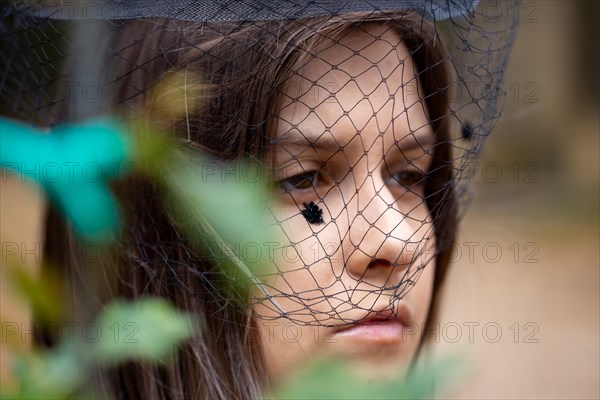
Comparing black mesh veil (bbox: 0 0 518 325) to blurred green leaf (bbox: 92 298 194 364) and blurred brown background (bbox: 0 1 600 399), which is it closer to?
blurred green leaf (bbox: 92 298 194 364)

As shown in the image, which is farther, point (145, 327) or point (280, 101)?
point (280, 101)

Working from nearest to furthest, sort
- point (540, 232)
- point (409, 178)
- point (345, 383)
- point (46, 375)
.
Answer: point (345, 383), point (46, 375), point (409, 178), point (540, 232)

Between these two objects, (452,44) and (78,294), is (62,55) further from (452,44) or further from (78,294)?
(452,44)

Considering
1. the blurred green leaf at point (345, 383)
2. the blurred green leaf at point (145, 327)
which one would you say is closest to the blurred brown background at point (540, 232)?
the blurred green leaf at point (145, 327)

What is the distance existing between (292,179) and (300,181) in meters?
0.01

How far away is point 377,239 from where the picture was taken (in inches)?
40.9

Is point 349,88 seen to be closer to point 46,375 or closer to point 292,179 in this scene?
point 292,179

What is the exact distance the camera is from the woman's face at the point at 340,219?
40.9 inches

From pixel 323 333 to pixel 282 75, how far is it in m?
0.37

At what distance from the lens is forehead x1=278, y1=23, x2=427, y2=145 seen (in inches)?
40.8

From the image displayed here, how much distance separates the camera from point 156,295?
1148mm

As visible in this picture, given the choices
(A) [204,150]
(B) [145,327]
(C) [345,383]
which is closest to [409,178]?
(A) [204,150]

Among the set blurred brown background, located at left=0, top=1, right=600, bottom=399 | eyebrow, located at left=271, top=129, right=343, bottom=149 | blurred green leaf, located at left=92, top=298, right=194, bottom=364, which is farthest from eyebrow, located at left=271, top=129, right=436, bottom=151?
blurred brown background, located at left=0, top=1, right=600, bottom=399

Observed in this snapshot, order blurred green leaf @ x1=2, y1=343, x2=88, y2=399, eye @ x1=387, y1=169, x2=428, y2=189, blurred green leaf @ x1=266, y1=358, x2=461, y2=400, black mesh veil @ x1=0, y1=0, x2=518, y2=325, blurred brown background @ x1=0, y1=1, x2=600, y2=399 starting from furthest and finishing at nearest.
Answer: blurred brown background @ x1=0, y1=1, x2=600, y2=399, eye @ x1=387, y1=169, x2=428, y2=189, black mesh veil @ x1=0, y1=0, x2=518, y2=325, blurred green leaf @ x1=2, y1=343, x2=88, y2=399, blurred green leaf @ x1=266, y1=358, x2=461, y2=400
